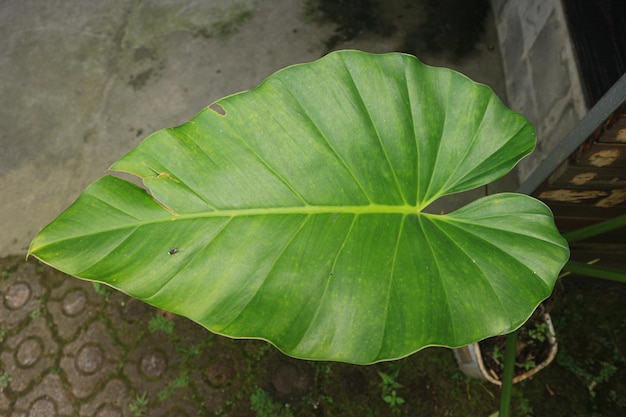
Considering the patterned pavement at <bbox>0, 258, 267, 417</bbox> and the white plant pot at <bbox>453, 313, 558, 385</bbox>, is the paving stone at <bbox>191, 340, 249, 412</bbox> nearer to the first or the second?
the patterned pavement at <bbox>0, 258, 267, 417</bbox>

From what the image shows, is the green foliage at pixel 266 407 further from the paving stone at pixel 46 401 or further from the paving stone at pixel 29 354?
the paving stone at pixel 29 354

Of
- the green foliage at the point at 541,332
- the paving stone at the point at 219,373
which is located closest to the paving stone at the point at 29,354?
the paving stone at the point at 219,373

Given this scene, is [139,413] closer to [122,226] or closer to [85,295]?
[85,295]

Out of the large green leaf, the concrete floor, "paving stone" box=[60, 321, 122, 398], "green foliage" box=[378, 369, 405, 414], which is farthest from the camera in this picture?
the concrete floor

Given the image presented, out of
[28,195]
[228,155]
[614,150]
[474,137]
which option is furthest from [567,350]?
[28,195]

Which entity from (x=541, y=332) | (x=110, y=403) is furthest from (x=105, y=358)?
(x=541, y=332)

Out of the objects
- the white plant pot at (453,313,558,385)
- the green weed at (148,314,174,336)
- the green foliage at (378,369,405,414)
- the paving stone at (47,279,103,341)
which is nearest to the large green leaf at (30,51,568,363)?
the white plant pot at (453,313,558,385)

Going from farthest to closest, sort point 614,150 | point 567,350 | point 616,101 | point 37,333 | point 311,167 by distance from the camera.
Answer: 1. point 37,333
2. point 567,350
3. point 614,150
4. point 616,101
5. point 311,167
